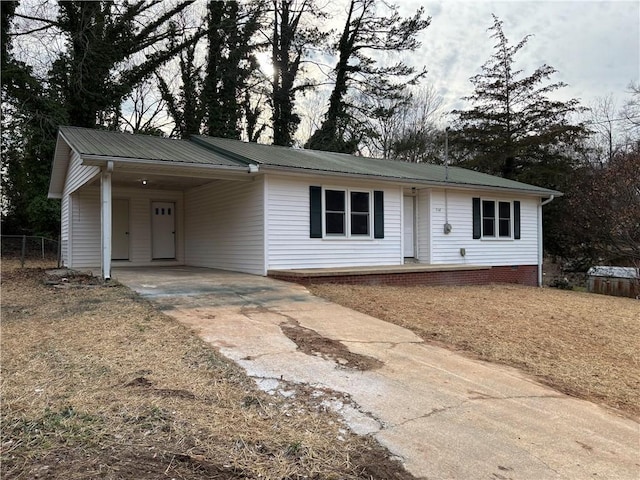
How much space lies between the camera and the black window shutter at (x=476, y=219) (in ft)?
45.8

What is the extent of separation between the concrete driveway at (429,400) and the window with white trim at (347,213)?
505cm

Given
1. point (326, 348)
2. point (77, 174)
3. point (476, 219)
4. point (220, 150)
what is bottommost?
point (326, 348)

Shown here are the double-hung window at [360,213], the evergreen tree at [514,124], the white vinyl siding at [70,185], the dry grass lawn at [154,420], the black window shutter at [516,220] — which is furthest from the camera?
the evergreen tree at [514,124]

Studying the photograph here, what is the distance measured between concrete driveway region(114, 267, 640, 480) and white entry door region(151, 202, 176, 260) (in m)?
8.15

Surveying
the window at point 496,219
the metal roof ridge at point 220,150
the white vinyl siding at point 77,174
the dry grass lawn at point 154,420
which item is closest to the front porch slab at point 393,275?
the window at point 496,219

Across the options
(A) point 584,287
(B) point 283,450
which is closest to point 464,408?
(B) point 283,450

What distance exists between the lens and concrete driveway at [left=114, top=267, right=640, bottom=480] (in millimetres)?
2748

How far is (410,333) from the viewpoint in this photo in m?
5.85

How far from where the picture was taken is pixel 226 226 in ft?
39.2

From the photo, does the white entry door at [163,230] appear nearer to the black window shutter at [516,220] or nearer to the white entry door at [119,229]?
the white entry door at [119,229]

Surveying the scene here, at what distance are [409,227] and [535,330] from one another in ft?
23.5

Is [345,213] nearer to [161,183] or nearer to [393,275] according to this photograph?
[393,275]

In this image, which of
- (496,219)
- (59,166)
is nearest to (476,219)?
(496,219)

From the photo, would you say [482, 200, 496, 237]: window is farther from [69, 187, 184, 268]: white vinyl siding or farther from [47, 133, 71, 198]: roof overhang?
[47, 133, 71, 198]: roof overhang
